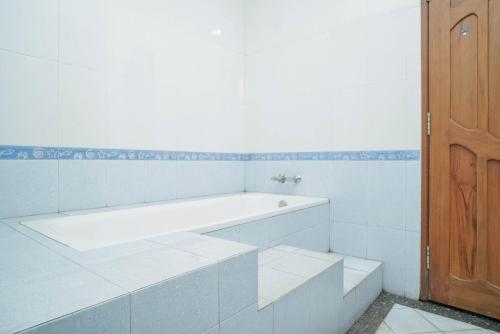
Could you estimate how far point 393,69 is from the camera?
6.45ft

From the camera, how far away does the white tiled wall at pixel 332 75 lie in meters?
1.93

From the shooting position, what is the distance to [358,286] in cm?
168

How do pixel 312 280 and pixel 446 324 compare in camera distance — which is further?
pixel 446 324

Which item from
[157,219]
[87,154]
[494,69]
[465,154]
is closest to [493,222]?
[465,154]

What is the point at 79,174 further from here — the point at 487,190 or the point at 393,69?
the point at 487,190

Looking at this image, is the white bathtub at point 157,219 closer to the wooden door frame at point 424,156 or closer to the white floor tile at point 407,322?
the wooden door frame at point 424,156

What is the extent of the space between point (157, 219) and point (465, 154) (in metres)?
1.84

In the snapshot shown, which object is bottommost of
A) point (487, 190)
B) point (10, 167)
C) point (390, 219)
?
point (390, 219)

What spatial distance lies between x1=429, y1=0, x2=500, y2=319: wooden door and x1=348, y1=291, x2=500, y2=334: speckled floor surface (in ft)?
0.15

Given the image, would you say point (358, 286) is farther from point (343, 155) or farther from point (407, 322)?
point (343, 155)

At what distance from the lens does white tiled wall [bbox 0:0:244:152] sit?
1528 millimetres

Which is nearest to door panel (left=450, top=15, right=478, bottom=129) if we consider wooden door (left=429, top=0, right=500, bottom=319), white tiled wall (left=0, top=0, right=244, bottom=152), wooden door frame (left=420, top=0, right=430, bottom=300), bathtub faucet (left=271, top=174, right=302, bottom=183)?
wooden door (left=429, top=0, right=500, bottom=319)

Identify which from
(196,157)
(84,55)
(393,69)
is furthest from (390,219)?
(84,55)

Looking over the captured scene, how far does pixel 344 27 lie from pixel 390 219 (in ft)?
4.59
